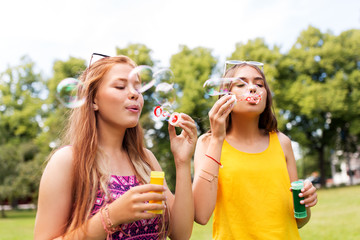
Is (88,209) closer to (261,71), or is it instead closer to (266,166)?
(266,166)

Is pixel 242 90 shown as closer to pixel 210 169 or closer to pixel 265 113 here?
pixel 265 113

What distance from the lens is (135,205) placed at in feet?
5.31

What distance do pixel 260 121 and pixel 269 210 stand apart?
29.8 inches

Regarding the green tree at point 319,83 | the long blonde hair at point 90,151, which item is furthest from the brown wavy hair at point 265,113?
Answer: the green tree at point 319,83

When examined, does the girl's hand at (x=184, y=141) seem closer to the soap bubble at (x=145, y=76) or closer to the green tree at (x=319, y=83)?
the soap bubble at (x=145, y=76)

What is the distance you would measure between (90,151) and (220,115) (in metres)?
0.93

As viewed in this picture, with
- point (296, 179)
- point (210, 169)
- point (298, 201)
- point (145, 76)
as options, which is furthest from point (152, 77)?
point (298, 201)

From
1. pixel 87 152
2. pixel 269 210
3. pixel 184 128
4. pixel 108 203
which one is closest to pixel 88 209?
pixel 108 203

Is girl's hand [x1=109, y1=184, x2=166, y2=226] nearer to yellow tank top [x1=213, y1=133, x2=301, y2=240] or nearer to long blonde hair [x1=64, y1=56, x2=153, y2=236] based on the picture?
long blonde hair [x1=64, y1=56, x2=153, y2=236]

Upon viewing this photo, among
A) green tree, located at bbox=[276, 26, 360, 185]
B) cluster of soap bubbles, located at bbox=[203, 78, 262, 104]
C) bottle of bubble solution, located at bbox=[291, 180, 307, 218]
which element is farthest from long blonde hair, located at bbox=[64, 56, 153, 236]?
green tree, located at bbox=[276, 26, 360, 185]

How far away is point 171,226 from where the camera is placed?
2.10 meters

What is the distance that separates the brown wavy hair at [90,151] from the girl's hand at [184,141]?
0.21 metres

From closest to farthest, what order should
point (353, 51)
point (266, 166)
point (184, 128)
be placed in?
point (184, 128) < point (266, 166) < point (353, 51)

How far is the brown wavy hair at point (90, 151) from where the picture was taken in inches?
70.5
